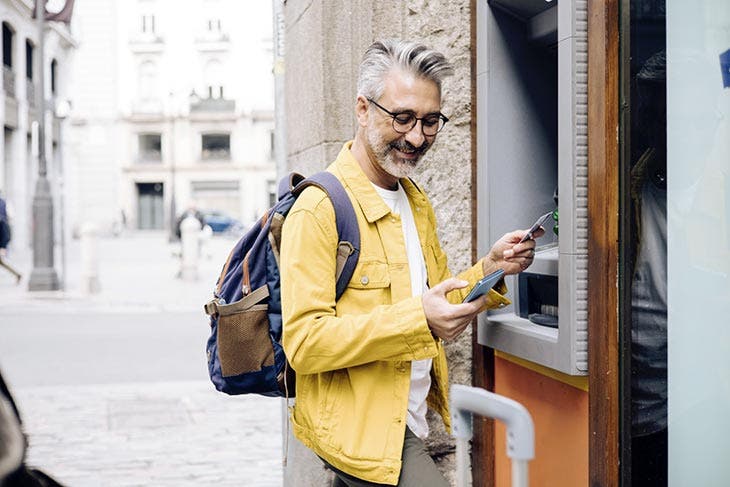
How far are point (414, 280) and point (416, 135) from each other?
0.39 m

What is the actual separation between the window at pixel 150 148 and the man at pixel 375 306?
5582 cm

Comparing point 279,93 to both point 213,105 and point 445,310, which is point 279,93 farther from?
point 213,105

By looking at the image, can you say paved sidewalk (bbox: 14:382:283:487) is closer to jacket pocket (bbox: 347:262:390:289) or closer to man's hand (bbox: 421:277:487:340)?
jacket pocket (bbox: 347:262:390:289)

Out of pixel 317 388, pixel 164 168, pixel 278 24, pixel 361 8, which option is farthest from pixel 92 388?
pixel 164 168

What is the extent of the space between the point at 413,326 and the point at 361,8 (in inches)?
68.8

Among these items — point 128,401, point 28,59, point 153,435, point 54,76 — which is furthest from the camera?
point 54,76

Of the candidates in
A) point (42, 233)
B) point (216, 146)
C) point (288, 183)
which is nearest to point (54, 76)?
point (216, 146)

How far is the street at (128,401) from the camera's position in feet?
19.4

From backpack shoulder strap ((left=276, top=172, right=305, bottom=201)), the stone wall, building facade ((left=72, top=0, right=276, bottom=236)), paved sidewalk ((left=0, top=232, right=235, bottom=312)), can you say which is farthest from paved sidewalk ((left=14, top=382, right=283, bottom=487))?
building facade ((left=72, top=0, right=276, bottom=236))

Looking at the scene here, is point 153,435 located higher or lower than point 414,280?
lower

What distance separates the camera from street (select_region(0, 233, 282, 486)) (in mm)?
5902

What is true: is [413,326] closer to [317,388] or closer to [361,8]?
[317,388]

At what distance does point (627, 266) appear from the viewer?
2.54 m

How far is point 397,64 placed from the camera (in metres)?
2.50
